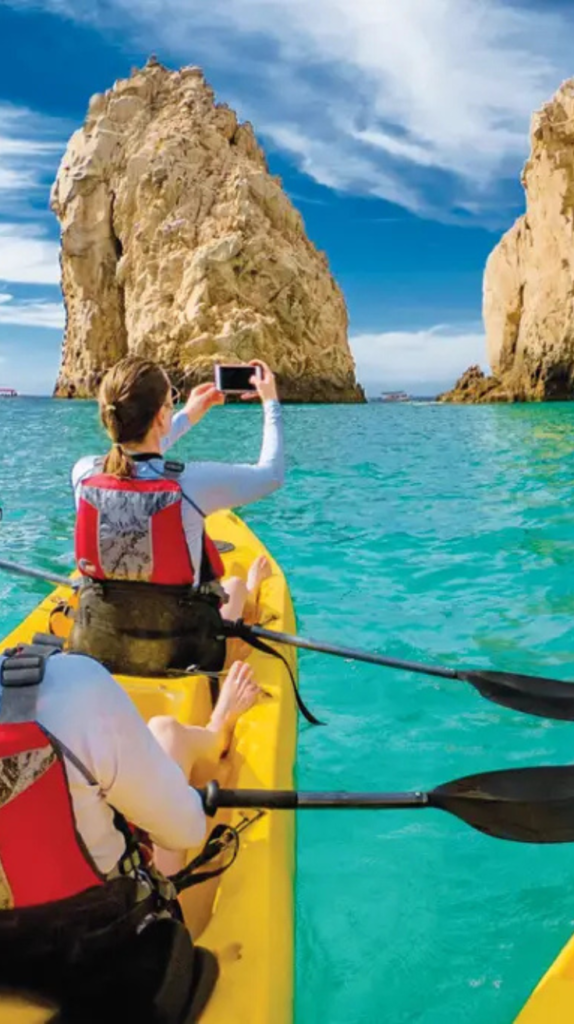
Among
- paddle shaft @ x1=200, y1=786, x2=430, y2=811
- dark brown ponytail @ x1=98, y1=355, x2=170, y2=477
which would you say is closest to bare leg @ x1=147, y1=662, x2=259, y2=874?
paddle shaft @ x1=200, y1=786, x2=430, y2=811

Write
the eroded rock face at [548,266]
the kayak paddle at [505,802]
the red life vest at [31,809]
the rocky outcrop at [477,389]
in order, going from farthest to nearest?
1. the rocky outcrop at [477,389]
2. the eroded rock face at [548,266]
3. the kayak paddle at [505,802]
4. the red life vest at [31,809]

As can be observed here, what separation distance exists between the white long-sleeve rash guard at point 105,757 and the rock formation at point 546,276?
4675 cm

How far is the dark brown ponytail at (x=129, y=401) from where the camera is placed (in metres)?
2.84

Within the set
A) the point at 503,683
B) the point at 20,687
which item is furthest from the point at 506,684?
the point at 20,687

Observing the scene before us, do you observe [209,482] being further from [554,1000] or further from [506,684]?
[554,1000]

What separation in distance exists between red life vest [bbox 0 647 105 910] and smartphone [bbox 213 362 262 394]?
2.27m

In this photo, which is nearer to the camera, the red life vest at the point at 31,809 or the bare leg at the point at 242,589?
the red life vest at the point at 31,809

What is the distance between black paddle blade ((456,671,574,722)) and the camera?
3156 millimetres

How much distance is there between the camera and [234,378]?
3.56 meters

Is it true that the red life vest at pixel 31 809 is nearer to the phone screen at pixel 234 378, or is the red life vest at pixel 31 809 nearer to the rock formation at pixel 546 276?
the phone screen at pixel 234 378

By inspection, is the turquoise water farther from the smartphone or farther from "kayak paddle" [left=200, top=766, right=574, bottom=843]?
the smartphone

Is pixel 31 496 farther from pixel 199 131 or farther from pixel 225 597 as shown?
pixel 199 131

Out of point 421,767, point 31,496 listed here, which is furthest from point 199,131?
point 421,767

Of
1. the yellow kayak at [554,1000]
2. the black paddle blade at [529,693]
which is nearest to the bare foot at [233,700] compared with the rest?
the black paddle blade at [529,693]
